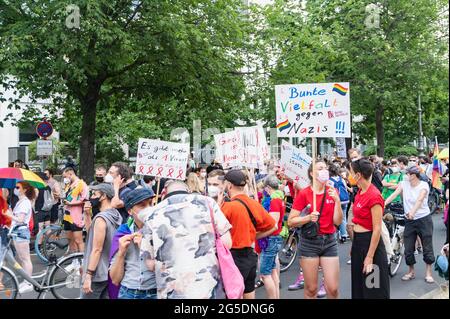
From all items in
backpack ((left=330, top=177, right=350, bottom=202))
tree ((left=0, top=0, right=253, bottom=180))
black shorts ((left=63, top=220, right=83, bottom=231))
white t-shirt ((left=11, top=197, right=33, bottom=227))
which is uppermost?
tree ((left=0, top=0, right=253, bottom=180))

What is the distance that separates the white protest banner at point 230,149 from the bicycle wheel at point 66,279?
109 inches

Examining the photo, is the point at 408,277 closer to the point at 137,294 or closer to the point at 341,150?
the point at 137,294

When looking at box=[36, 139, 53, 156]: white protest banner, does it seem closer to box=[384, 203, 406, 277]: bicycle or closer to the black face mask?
the black face mask

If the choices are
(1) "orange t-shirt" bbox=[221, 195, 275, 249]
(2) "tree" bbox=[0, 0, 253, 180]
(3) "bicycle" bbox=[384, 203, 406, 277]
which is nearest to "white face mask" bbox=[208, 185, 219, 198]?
(1) "orange t-shirt" bbox=[221, 195, 275, 249]

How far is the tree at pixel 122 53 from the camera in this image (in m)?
13.3

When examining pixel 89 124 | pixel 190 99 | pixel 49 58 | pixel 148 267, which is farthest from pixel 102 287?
pixel 190 99

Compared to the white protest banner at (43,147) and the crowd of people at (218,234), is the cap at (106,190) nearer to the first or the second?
the crowd of people at (218,234)

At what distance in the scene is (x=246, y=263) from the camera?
5.77m

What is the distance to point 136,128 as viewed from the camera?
30.1 meters

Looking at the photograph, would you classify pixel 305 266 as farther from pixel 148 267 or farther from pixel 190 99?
pixel 190 99

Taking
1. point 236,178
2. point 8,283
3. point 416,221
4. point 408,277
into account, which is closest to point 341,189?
point 416,221

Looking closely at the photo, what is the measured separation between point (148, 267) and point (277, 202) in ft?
10.3

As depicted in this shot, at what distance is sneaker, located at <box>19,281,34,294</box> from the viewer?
744 centimetres

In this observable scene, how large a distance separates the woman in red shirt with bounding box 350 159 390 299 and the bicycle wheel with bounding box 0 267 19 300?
3974 mm
